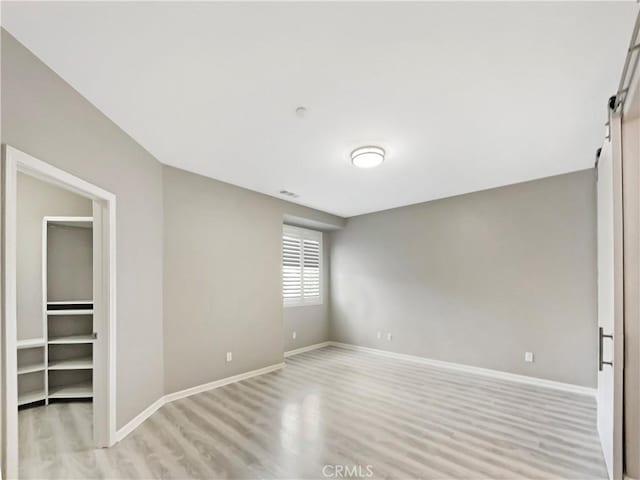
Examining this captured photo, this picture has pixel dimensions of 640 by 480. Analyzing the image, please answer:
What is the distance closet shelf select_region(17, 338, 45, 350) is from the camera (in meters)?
3.22

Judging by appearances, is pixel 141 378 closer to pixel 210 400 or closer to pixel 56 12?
pixel 210 400

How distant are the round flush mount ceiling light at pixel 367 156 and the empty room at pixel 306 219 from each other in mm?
33

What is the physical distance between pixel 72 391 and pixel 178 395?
1168 mm

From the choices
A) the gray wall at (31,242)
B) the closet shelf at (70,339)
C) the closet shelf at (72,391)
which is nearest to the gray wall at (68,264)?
the gray wall at (31,242)

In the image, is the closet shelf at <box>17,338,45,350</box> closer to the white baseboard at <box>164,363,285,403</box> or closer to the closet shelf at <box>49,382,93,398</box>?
the closet shelf at <box>49,382,93,398</box>

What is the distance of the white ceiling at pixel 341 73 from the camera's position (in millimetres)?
1528

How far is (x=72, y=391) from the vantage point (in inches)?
136

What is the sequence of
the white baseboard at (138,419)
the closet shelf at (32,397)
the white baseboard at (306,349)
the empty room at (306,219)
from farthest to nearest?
the white baseboard at (306,349), the closet shelf at (32,397), the white baseboard at (138,419), the empty room at (306,219)

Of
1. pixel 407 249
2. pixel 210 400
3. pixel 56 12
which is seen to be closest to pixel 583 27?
pixel 56 12

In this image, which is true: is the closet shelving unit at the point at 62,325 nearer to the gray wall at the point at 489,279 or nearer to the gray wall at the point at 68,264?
the gray wall at the point at 68,264

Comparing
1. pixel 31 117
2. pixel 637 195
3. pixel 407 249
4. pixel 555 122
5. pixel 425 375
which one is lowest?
pixel 425 375

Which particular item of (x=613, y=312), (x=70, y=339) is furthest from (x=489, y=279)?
(x=70, y=339)

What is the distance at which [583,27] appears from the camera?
62.7 inches

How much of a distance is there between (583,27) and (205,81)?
221 cm
